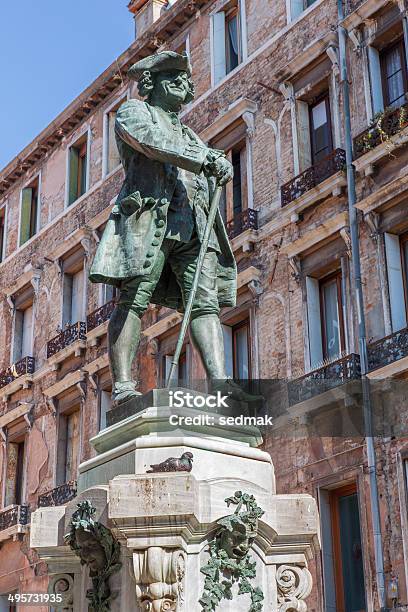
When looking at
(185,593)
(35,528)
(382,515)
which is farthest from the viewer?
(382,515)

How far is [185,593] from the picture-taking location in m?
4.48

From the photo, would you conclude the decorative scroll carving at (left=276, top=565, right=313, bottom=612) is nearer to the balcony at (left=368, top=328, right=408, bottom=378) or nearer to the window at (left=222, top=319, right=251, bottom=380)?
the balcony at (left=368, top=328, right=408, bottom=378)

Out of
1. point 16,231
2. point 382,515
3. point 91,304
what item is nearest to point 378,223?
point 382,515

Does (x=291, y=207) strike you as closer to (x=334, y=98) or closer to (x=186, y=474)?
(x=334, y=98)

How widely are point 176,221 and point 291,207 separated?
11.7m

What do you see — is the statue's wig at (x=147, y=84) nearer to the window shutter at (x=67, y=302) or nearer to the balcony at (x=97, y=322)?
the balcony at (x=97, y=322)

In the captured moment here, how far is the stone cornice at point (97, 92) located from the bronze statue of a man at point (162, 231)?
1615 centimetres

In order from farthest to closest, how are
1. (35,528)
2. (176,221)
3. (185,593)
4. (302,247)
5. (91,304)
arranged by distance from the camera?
(91,304) < (302,247) < (176,221) < (35,528) < (185,593)

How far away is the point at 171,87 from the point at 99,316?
52.2 feet

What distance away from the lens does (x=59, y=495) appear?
826 inches

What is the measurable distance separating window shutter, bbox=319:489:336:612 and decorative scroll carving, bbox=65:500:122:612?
1039cm

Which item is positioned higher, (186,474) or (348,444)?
(348,444)

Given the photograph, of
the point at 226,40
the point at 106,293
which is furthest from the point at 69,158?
the point at 226,40

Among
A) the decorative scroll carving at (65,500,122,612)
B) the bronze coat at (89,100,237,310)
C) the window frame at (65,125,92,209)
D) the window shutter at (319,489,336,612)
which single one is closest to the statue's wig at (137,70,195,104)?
the bronze coat at (89,100,237,310)
